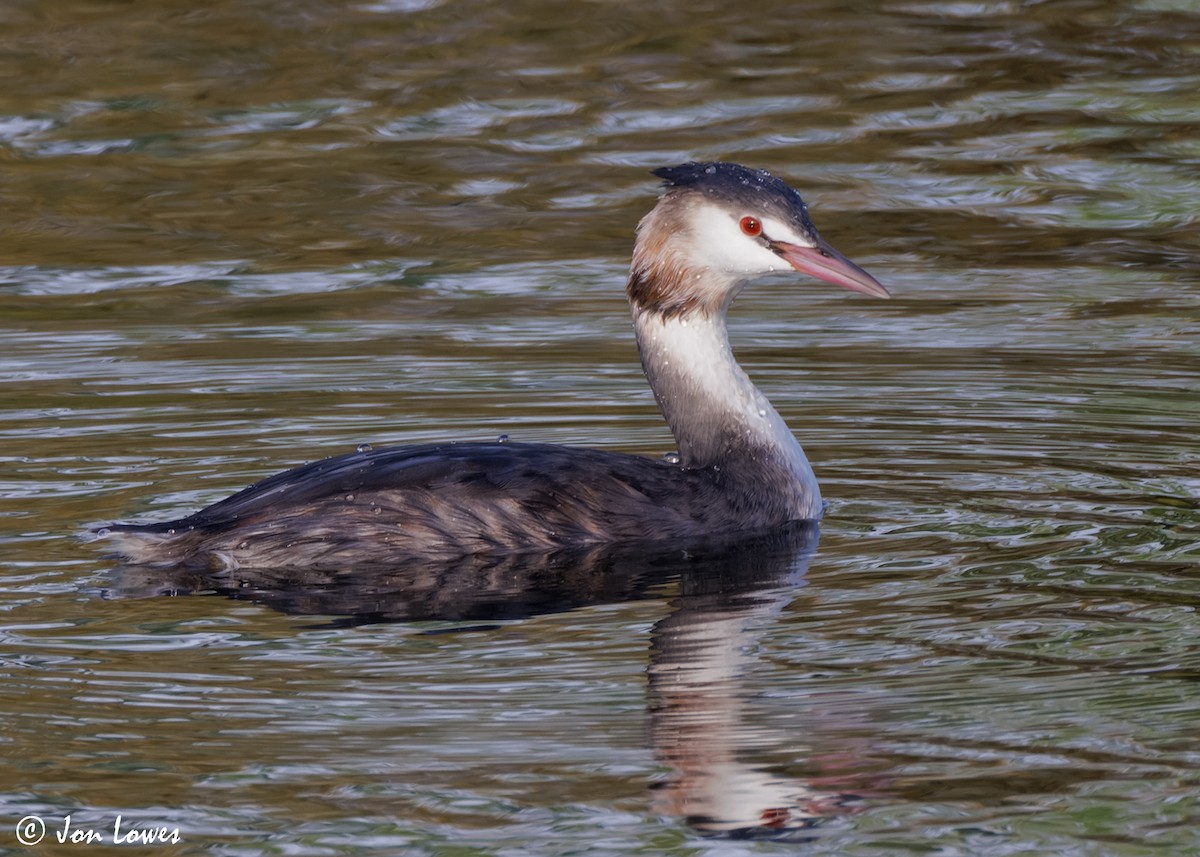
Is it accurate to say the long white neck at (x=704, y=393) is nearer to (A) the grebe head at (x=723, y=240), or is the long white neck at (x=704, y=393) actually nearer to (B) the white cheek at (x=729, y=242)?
(A) the grebe head at (x=723, y=240)

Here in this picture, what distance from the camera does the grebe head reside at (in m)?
7.55

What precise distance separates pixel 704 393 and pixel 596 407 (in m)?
1.53

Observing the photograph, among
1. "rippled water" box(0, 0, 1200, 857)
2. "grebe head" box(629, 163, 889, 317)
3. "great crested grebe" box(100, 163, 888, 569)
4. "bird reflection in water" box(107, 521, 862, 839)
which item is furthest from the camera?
"grebe head" box(629, 163, 889, 317)

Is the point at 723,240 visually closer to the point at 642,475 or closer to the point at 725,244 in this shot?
the point at 725,244

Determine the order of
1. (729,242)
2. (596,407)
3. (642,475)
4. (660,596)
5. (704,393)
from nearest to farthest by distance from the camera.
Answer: (660,596)
(642,475)
(729,242)
(704,393)
(596,407)

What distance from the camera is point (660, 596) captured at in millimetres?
6637

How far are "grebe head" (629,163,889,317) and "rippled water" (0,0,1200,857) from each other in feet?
2.90

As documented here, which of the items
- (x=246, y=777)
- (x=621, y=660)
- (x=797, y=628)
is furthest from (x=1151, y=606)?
(x=246, y=777)

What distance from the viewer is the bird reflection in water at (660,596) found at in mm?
5367

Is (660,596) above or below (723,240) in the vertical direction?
below

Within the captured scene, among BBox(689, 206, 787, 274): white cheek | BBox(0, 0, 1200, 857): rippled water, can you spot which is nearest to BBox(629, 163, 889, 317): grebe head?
BBox(689, 206, 787, 274): white cheek

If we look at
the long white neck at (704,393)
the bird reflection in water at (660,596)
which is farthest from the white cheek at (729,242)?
the bird reflection in water at (660,596)

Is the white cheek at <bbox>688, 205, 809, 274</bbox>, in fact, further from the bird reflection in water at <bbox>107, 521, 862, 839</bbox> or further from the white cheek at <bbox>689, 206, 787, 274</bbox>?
the bird reflection in water at <bbox>107, 521, 862, 839</bbox>

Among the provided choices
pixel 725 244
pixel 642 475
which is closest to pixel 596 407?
pixel 725 244
